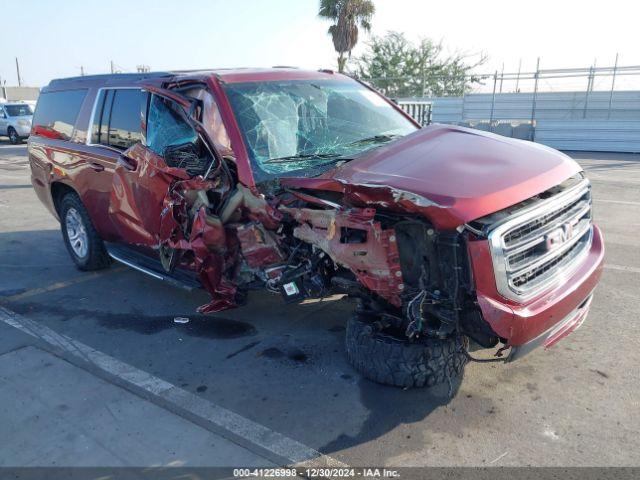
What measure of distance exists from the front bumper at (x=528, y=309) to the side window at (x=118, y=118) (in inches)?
134

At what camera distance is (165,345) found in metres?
4.30

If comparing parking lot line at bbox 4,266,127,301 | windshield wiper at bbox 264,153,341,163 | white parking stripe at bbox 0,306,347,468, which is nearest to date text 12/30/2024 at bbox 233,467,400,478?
white parking stripe at bbox 0,306,347,468

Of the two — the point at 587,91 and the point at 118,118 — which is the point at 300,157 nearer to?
the point at 118,118

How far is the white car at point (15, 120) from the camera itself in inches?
974

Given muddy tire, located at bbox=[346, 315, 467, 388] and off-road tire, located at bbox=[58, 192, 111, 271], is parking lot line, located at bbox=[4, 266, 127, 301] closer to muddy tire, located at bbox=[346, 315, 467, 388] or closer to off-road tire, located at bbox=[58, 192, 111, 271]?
off-road tire, located at bbox=[58, 192, 111, 271]

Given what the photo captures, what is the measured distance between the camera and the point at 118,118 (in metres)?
5.24

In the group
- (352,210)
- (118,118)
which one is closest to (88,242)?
(118,118)

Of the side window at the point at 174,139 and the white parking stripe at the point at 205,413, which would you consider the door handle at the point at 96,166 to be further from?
the white parking stripe at the point at 205,413

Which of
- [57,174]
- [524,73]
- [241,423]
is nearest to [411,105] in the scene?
[524,73]

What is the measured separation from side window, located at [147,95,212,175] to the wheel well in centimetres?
209

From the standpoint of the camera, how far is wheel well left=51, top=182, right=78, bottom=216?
6.24 meters

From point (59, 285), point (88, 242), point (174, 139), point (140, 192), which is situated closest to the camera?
point (174, 139)

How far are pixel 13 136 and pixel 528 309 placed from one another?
2785cm

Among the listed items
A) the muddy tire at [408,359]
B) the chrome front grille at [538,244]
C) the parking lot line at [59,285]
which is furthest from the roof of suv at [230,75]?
the chrome front grille at [538,244]
